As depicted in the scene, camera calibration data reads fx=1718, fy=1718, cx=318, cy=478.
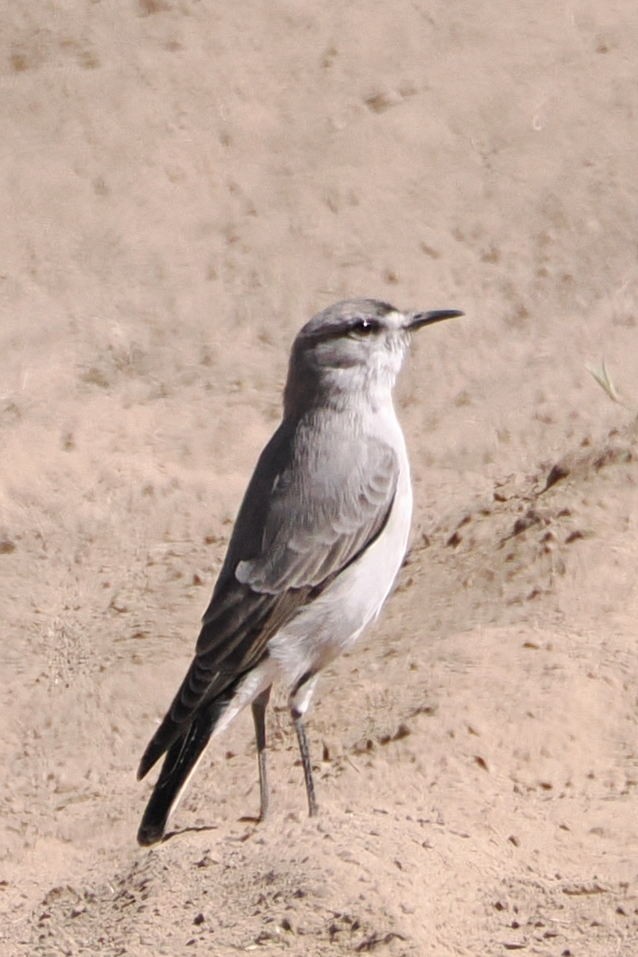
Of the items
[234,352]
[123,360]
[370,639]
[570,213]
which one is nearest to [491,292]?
[570,213]

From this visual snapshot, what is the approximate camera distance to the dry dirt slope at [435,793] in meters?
5.73

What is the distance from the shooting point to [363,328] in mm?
7430

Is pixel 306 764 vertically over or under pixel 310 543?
under

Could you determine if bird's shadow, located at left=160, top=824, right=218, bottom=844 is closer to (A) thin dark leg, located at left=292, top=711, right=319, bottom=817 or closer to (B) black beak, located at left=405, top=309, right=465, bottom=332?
(A) thin dark leg, located at left=292, top=711, right=319, bottom=817

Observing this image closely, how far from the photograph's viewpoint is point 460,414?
10.0 m

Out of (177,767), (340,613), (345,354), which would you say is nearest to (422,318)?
(345,354)

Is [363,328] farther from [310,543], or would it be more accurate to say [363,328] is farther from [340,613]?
[340,613]

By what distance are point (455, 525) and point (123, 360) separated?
2679 millimetres

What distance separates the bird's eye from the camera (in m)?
7.42

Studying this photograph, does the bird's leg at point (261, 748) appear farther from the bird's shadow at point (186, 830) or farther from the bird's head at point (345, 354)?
the bird's head at point (345, 354)

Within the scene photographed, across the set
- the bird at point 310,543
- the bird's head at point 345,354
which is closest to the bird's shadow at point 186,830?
the bird at point 310,543

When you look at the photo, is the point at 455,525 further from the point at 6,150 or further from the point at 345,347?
the point at 6,150

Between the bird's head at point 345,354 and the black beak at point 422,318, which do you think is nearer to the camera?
the bird's head at point 345,354

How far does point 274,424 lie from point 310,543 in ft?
10.6
